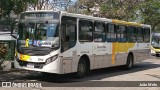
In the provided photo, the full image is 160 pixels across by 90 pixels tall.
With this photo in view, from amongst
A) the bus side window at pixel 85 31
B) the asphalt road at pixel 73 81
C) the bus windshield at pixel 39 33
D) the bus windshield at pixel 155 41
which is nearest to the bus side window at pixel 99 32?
the bus side window at pixel 85 31

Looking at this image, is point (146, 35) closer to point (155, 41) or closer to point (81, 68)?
point (81, 68)

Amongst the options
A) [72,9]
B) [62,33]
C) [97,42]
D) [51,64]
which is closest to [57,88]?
[51,64]

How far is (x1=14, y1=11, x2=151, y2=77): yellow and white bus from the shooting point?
43.1ft

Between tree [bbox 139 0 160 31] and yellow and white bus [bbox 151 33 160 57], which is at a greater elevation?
tree [bbox 139 0 160 31]

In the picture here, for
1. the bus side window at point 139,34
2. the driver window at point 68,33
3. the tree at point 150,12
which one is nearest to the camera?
the driver window at point 68,33

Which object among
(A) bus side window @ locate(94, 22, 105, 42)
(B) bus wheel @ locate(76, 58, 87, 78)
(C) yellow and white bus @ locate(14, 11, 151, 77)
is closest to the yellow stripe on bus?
(C) yellow and white bus @ locate(14, 11, 151, 77)

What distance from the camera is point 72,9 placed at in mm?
31688

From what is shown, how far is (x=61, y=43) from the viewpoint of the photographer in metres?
13.2

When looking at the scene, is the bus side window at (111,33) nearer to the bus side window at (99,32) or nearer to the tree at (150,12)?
the bus side window at (99,32)

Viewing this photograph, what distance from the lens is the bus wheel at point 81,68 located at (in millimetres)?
14701

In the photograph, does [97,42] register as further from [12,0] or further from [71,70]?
[12,0]

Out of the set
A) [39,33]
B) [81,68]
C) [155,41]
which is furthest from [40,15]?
[155,41]

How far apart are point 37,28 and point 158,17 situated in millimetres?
40723

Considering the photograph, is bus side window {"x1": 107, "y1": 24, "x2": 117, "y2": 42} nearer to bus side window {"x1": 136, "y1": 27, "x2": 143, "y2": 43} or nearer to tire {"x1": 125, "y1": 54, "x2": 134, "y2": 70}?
tire {"x1": 125, "y1": 54, "x2": 134, "y2": 70}
